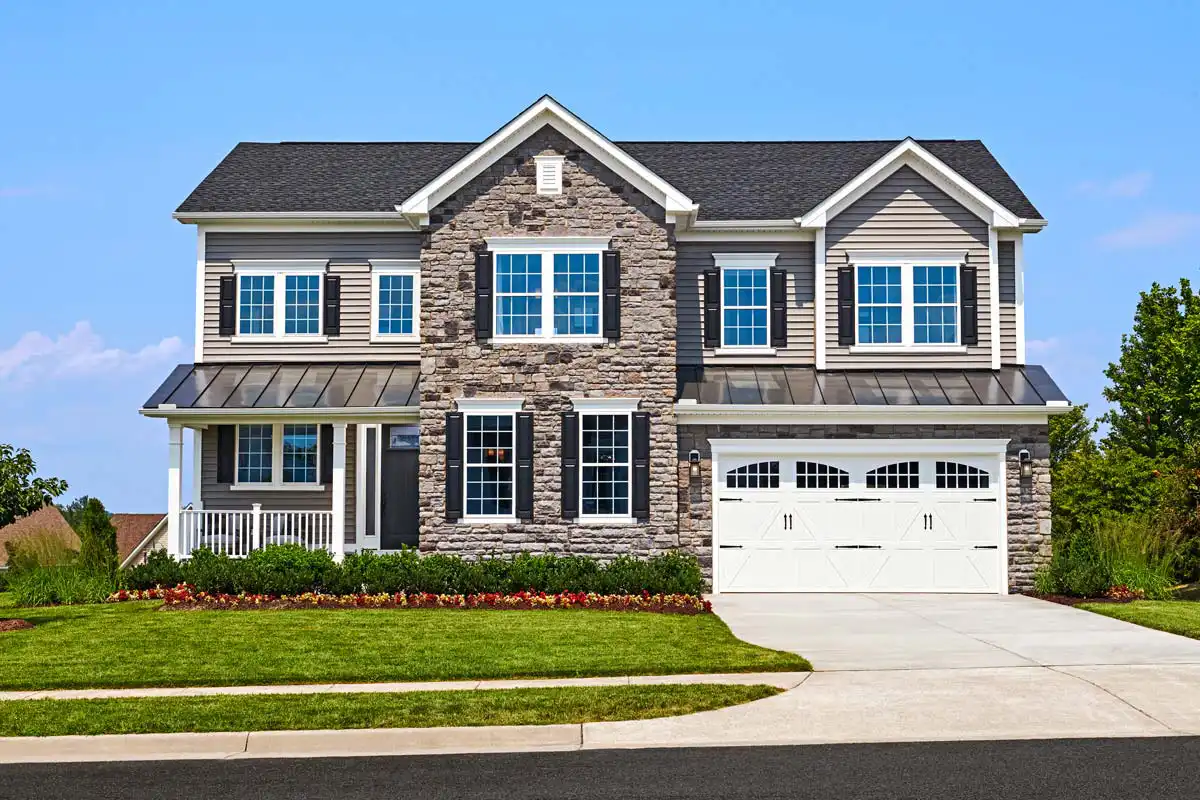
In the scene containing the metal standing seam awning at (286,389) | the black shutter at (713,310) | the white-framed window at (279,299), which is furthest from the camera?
the white-framed window at (279,299)

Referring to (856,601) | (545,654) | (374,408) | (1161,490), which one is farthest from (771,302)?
(545,654)

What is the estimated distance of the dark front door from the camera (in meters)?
25.7

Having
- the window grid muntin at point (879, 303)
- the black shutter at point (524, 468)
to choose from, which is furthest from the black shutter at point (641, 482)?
the window grid muntin at point (879, 303)

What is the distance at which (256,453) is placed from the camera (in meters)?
25.8

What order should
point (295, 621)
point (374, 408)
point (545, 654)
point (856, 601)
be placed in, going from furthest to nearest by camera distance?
point (374, 408), point (856, 601), point (295, 621), point (545, 654)

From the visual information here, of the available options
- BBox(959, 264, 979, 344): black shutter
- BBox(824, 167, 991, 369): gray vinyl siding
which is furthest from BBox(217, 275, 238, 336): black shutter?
BBox(959, 264, 979, 344): black shutter

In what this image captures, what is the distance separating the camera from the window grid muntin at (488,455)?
74.6 ft

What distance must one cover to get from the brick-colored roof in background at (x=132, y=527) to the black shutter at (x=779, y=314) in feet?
52.3

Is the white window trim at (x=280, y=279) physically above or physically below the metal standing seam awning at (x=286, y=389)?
above

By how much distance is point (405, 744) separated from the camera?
10.5 meters

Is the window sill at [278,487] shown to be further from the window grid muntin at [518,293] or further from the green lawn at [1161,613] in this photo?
the green lawn at [1161,613]

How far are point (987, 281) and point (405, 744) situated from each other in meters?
Answer: 17.5

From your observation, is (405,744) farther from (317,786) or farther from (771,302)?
(771,302)

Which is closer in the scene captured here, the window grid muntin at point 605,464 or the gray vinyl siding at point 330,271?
the window grid muntin at point 605,464
